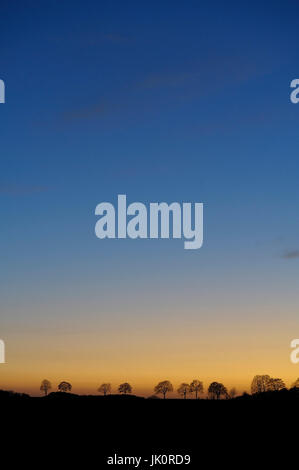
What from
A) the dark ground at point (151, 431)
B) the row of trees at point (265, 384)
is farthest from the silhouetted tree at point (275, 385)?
the dark ground at point (151, 431)

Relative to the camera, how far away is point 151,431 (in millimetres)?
66812

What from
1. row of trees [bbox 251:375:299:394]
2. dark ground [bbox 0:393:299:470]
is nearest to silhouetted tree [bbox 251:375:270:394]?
row of trees [bbox 251:375:299:394]

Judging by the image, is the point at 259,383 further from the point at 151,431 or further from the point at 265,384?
the point at 151,431

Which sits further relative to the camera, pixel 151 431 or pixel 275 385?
pixel 275 385

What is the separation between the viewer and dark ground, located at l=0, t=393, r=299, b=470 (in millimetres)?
56406

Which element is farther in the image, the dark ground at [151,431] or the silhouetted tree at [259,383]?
the silhouetted tree at [259,383]

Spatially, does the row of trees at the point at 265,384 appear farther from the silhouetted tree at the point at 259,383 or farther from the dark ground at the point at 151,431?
the dark ground at the point at 151,431

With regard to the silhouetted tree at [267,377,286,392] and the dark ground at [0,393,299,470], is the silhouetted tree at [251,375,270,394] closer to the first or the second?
the silhouetted tree at [267,377,286,392]

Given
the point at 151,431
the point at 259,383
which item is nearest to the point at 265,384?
the point at 259,383

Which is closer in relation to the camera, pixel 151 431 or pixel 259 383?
pixel 151 431

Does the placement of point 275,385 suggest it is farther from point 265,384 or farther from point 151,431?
point 151,431

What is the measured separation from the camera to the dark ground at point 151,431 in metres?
56.4
